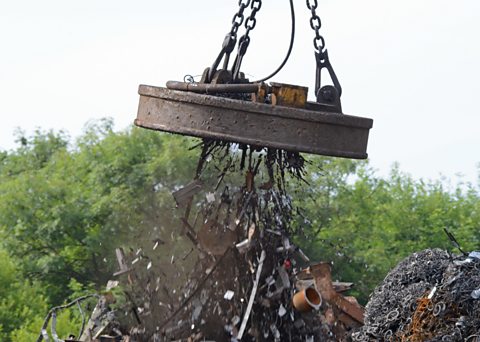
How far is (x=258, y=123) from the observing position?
6.36 metres

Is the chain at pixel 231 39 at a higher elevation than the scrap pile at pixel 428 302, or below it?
higher

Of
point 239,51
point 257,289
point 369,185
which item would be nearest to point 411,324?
point 257,289

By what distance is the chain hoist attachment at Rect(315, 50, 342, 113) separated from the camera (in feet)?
22.0

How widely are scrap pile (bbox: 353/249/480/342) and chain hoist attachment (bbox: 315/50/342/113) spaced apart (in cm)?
241

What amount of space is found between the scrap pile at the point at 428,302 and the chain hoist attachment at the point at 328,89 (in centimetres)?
241

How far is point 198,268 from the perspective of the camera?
9281 millimetres

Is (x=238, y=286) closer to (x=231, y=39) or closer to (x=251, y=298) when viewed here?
(x=251, y=298)

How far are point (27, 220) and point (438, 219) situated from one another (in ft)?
40.9

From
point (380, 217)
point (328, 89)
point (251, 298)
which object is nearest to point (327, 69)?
point (328, 89)

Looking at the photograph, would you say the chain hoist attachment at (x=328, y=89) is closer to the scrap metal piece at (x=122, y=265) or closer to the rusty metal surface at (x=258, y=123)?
the rusty metal surface at (x=258, y=123)

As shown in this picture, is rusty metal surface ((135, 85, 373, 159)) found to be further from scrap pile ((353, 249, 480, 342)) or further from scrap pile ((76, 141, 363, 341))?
→ scrap pile ((353, 249, 480, 342))

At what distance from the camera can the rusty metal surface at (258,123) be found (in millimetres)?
6363

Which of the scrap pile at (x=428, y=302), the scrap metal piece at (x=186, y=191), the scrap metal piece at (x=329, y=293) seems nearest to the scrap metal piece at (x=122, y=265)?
the scrap metal piece at (x=186, y=191)

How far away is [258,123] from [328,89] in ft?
1.75
